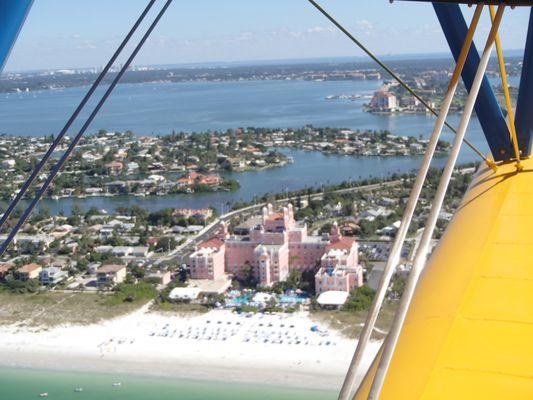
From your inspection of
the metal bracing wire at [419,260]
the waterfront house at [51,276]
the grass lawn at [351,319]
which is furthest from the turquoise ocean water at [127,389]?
the metal bracing wire at [419,260]

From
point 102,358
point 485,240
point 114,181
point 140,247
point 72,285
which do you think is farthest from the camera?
point 114,181

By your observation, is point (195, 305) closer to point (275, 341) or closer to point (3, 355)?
point (275, 341)

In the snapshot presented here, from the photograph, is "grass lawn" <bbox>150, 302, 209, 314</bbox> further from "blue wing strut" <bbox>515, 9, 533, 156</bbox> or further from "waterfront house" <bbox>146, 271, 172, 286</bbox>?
"blue wing strut" <bbox>515, 9, 533, 156</bbox>

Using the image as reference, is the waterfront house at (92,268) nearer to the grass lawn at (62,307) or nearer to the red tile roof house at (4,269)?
the grass lawn at (62,307)

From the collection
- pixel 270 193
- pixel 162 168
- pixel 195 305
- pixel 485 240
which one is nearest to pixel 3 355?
pixel 195 305

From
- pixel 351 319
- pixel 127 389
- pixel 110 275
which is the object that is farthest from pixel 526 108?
pixel 110 275

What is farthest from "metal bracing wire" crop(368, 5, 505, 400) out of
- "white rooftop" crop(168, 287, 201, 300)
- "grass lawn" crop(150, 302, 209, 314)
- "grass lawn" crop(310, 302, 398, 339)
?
"white rooftop" crop(168, 287, 201, 300)
